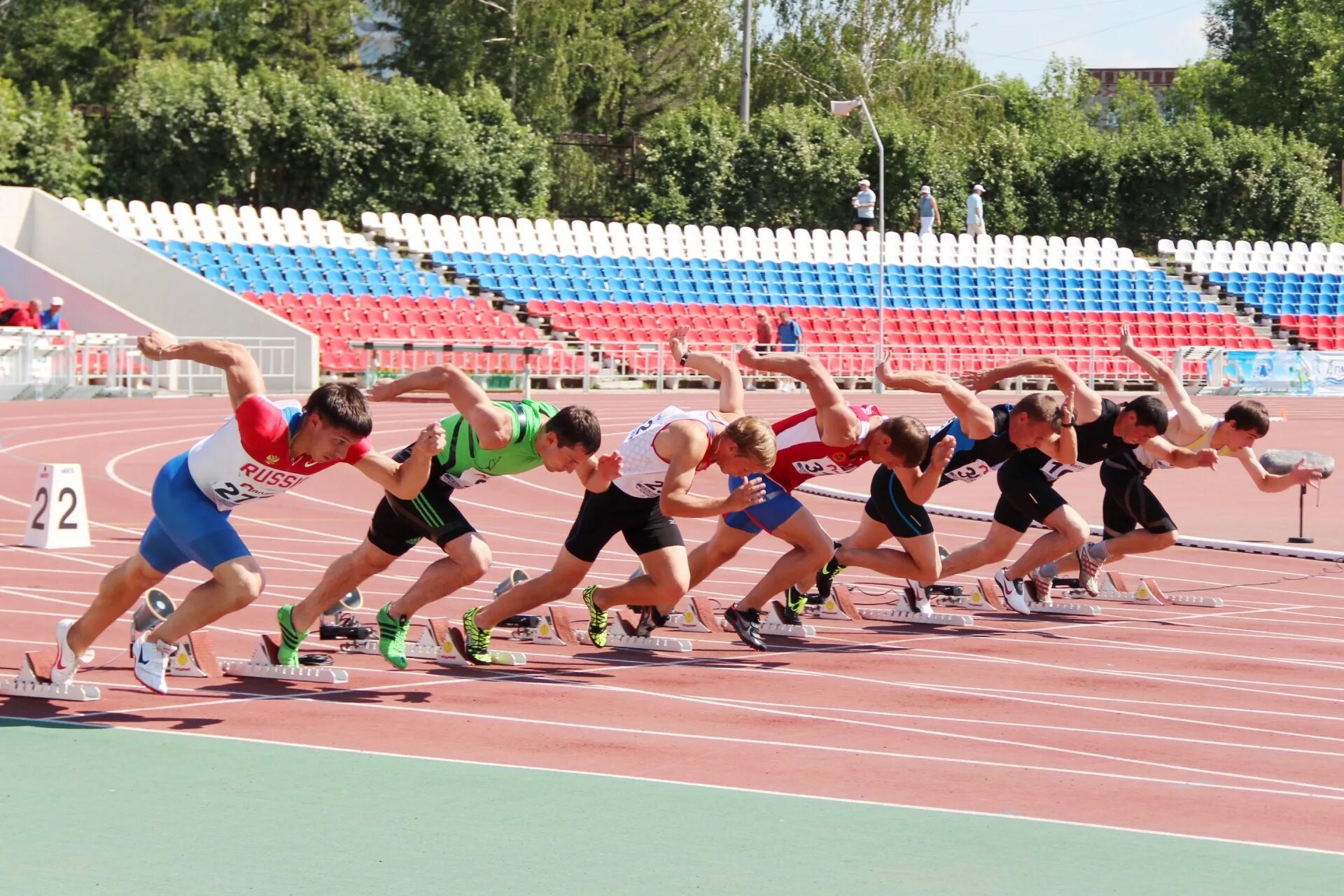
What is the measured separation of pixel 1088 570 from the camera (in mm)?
11766

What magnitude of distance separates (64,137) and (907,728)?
1332 inches

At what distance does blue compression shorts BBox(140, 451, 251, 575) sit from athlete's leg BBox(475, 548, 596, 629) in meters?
1.62

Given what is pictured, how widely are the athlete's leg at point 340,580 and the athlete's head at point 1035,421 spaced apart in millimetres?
3708

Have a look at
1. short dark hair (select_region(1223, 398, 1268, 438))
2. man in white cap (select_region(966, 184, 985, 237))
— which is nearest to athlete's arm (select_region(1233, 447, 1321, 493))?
short dark hair (select_region(1223, 398, 1268, 438))

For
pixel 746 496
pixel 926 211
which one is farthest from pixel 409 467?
pixel 926 211

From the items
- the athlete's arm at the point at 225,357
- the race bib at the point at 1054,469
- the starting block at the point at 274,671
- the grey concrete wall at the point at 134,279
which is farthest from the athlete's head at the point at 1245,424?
the grey concrete wall at the point at 134,279

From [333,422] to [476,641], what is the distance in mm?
2123

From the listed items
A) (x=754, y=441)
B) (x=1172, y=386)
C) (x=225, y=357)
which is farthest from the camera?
(x=1172, y=386)

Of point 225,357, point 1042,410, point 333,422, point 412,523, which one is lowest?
point 412,523

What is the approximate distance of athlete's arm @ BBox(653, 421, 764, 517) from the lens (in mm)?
8094

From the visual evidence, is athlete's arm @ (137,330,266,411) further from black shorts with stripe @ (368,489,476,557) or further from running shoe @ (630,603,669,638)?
running shoe @ (630,603,669,638)

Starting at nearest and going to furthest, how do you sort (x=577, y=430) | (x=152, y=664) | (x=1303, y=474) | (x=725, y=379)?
(x=152, y=664)
(x=577, y=430)
(x=725, y=379)
(x=1303, y=474)

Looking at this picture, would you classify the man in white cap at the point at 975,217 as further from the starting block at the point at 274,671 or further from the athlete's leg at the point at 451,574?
the starting block at the point at 274,671

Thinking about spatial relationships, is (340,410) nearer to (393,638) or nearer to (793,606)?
(393,638)
